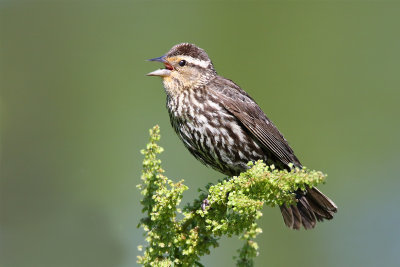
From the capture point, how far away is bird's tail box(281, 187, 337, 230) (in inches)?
181

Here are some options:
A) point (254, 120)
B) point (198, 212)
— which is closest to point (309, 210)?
point (254, 120)

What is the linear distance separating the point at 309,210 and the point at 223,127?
2.75 ft

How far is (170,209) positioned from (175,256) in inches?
9.0

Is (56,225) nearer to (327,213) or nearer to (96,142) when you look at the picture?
(96,142)

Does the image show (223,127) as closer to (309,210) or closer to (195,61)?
(195,61)

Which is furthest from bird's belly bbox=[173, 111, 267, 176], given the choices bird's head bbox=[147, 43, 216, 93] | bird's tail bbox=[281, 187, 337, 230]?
bird's tail bbox=[281, 187, 337, 230]

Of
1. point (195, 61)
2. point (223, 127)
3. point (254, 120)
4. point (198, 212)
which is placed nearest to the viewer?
point (198, 212)

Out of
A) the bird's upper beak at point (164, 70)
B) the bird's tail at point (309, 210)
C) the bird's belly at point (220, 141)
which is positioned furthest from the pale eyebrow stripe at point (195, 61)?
the bird's tail at point (309, 210)

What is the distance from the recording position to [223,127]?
480 cm

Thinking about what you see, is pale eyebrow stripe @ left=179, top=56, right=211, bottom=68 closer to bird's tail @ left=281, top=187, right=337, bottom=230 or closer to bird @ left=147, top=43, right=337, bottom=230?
bird @ left=147, top=43, right=337, bottom=230

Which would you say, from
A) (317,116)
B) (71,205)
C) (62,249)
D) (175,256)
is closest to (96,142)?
(71,205)

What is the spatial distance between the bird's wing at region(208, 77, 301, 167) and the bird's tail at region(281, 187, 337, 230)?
0.28m

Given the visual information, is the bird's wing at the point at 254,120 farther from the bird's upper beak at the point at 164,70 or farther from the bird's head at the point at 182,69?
the bird's upper beak at the point at 164,70

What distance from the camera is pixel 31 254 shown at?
17.4 feet
